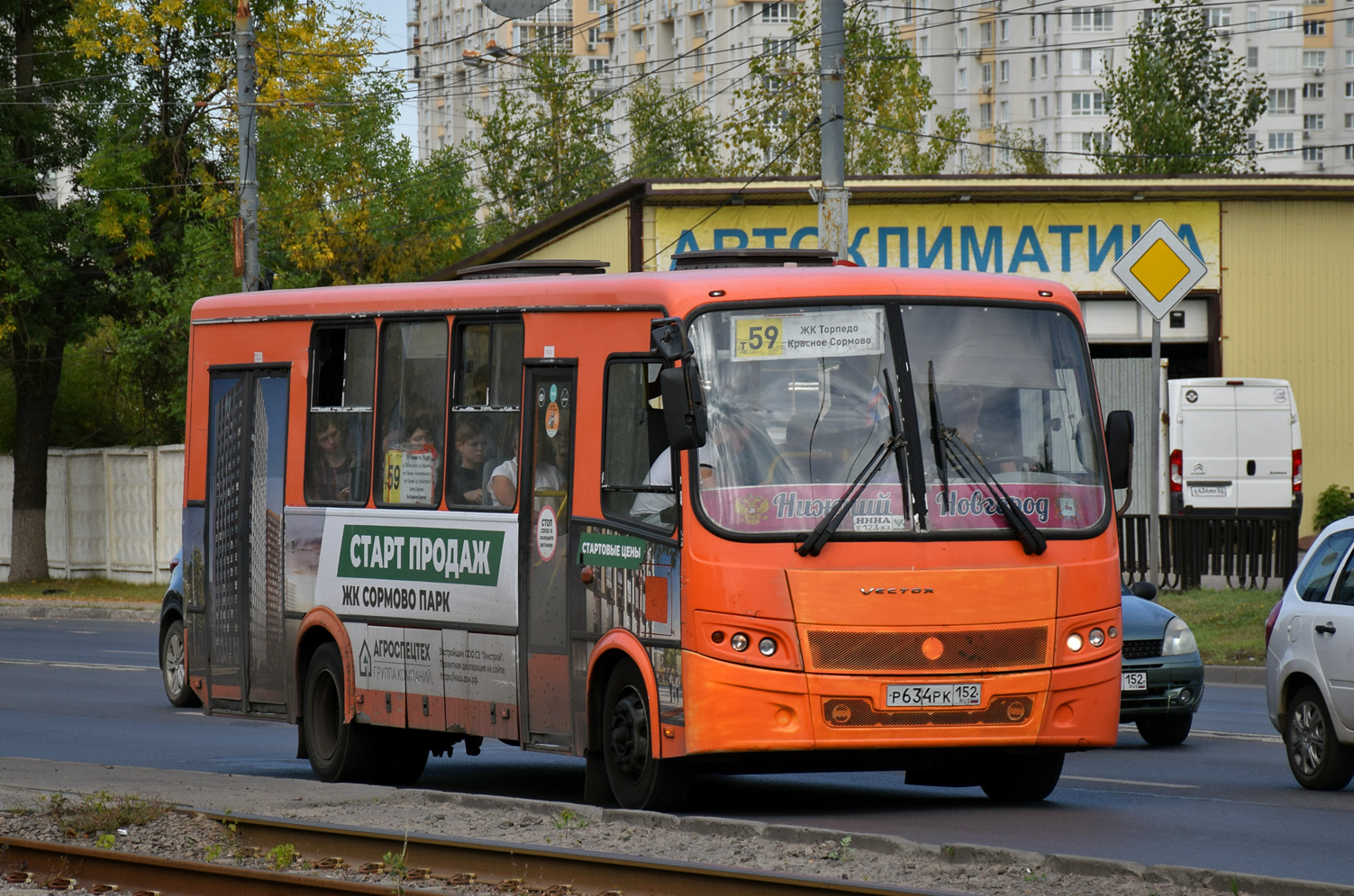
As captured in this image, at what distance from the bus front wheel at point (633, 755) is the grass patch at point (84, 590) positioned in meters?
24.1

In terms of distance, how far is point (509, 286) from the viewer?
1141cm

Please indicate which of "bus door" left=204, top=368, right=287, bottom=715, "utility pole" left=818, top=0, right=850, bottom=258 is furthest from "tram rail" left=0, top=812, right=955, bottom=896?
"utility pole" left=818, top=0, right=850, bottom=258

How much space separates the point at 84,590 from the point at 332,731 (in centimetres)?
2537

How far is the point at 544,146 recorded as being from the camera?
6744 centimetres

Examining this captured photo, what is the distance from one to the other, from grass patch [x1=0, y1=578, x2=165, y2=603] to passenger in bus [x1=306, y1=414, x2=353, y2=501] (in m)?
21.4

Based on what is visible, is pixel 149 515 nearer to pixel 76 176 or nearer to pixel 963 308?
pixel 76 176

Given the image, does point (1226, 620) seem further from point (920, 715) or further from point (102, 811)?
point (102, 811)

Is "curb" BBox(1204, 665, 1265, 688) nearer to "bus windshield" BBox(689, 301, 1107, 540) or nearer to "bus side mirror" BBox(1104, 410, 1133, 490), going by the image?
"bus side mirror" BBox(1104, 410, 1133, 490)

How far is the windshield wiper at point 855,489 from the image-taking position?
966 centimetres

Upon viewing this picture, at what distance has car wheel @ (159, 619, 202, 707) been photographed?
17.9 m

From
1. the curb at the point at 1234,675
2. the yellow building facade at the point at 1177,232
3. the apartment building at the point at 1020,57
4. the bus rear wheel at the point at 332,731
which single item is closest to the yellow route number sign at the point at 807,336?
the bus rear wheel at the point at 332,731

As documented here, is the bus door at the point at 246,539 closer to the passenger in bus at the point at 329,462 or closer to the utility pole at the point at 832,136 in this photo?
the passenger in bus at the point at 329,462

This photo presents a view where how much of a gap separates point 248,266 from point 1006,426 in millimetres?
19387

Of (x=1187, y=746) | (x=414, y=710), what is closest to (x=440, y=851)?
(x=414, y=710)
